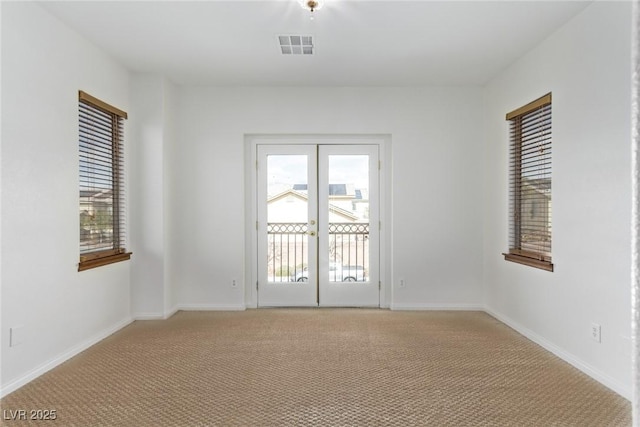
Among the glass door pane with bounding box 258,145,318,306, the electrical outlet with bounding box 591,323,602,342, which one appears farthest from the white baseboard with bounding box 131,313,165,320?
the electrical outlet with bounding box 591,323,602,342

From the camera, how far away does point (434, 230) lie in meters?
4.61

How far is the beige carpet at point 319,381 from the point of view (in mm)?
2213

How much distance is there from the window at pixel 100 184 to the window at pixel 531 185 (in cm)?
389

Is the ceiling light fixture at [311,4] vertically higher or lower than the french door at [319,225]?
higher

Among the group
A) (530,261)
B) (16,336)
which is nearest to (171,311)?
(16,336)

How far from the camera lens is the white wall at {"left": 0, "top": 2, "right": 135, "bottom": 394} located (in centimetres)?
254

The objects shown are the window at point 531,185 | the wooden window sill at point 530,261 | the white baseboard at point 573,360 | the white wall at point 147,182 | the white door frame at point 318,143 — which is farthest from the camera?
the white door frame at point 318,143

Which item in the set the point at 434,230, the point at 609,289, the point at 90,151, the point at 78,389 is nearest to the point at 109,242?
the point at 90,151

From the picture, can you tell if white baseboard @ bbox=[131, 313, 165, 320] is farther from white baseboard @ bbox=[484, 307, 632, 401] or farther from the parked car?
white baseboard @ bbox=[484, 307, 632, 401]

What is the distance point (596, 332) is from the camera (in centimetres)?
272

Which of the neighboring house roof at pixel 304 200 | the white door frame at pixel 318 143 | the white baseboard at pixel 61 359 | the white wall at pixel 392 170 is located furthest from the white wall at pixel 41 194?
the neighboring house roof at pixel 304 200

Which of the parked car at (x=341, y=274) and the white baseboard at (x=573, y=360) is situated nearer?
the white baseboard at (x=573, y=360)

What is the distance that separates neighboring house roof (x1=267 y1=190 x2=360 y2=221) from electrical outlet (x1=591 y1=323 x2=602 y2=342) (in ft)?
8.44

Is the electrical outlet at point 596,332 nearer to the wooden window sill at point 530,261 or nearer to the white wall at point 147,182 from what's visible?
the wooden window sill at point 530,261
